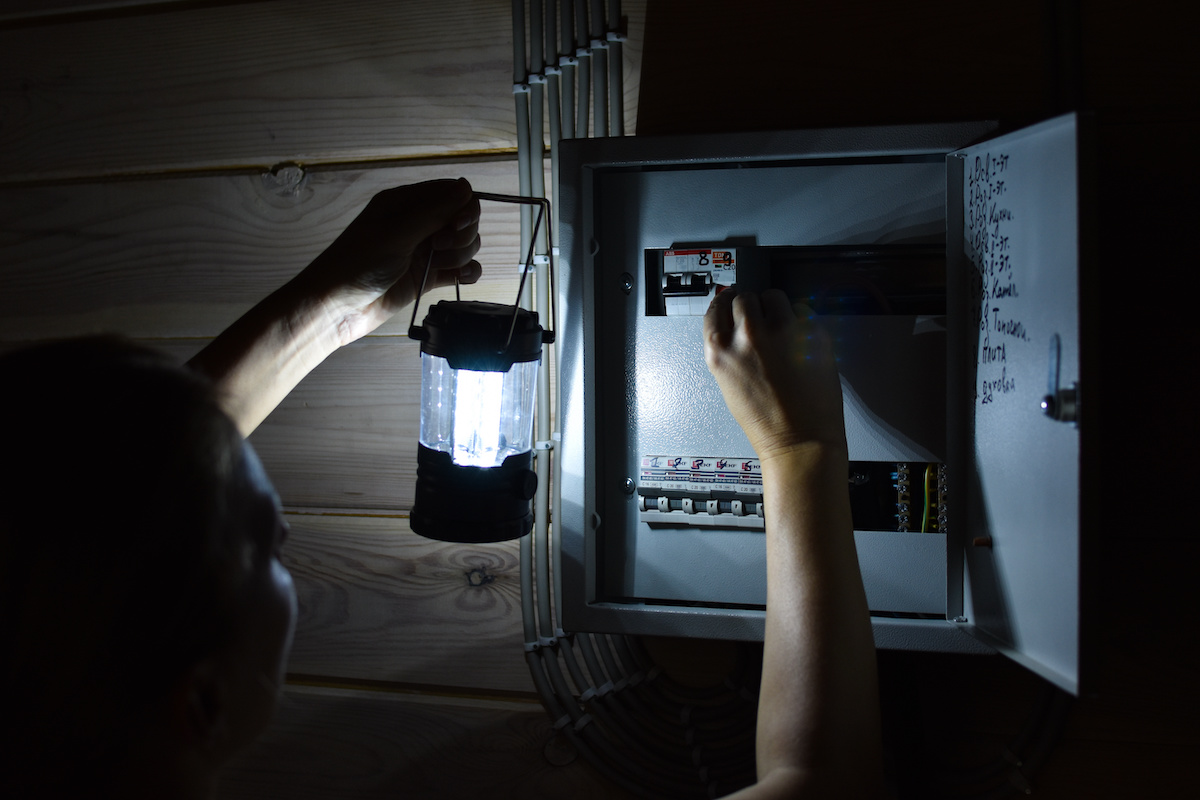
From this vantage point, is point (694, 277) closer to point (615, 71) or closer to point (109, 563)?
point (615, 71)

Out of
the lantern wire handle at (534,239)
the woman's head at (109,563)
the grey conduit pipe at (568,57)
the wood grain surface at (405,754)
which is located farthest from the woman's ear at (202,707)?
the grey conduit pipe at (568,57)

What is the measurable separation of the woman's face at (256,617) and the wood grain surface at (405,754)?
0.57m

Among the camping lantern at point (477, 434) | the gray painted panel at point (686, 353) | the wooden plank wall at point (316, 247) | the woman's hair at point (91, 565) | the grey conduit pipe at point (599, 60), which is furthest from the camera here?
the wooden plank wall at point (316, 247)

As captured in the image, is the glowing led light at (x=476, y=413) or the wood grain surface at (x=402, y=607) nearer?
the glowing led light at (x=476, y=413)

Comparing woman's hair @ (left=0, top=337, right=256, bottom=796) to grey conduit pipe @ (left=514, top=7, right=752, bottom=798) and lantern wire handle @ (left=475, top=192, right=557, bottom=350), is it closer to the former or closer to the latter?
lantern wire handle @ (left=475, top=192, right=557, bottom=350)

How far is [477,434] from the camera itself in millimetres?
815

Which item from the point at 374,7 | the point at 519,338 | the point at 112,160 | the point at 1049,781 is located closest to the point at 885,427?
the point at 519,338

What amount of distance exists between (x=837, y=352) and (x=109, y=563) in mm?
698

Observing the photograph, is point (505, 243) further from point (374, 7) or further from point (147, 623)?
point (147, 623)

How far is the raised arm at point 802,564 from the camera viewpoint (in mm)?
613

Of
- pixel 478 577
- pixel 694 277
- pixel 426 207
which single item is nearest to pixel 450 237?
pixel 426 207

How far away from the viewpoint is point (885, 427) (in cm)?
83

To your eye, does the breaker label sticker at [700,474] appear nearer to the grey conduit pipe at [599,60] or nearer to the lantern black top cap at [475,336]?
the lantern black top cap at [475,336]

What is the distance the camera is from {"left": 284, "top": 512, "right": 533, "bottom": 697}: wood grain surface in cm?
106
